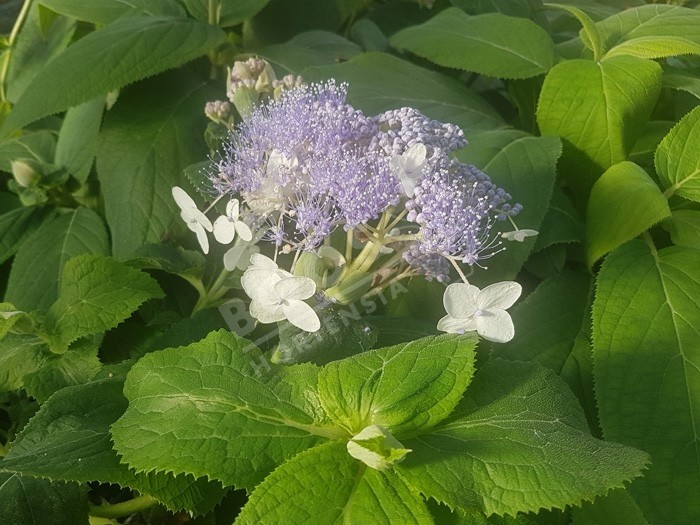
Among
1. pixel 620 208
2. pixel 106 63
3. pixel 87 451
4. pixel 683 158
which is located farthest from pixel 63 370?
pixel 683 158

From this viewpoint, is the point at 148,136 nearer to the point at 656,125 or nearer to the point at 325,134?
the point at 325,134

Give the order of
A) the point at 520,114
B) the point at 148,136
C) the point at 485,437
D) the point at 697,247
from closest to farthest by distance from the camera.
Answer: the point at 485,437, the point at 697,247, the point at 148,136, the point at 520,114

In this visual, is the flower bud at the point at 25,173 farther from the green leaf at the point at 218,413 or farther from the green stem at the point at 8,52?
the green leaf at the point at 218,413

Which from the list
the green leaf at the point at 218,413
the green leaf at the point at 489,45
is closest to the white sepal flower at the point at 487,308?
the green leaf at the point at 218,413

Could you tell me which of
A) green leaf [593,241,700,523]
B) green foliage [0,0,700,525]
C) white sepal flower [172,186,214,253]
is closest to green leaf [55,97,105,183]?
green foliage [0,0,700,525]

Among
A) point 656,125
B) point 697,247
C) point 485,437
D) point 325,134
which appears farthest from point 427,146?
point 656,125

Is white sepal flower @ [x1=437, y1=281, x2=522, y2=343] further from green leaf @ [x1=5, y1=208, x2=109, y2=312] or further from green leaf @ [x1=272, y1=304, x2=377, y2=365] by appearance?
green leaf @ [x1=5, y1=208, x2=109, y2=312]
